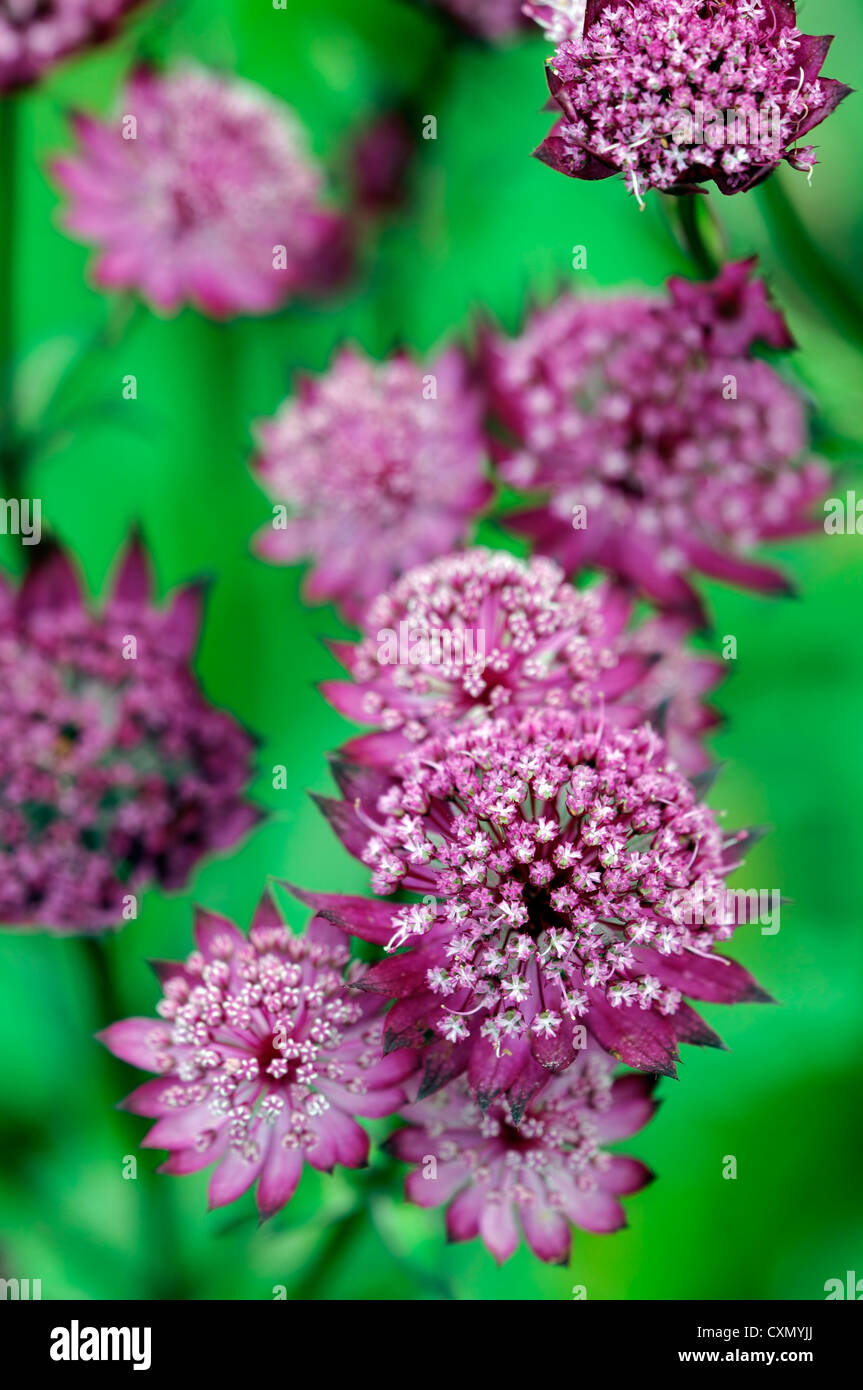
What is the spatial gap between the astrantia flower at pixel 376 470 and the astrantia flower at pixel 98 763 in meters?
0.12

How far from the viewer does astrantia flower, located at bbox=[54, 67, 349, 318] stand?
0.81 m

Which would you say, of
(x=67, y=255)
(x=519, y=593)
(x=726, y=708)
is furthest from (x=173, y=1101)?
(x=67, y=255)

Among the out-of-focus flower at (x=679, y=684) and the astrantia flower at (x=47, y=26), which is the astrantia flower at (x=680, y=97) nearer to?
the out-of-focus flower at (x=679, y=684)

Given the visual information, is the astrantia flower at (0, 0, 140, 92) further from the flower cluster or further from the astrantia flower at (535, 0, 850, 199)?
the astrantia flower at (535, 0, 850, 199)

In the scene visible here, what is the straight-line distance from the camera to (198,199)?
2.65 feet

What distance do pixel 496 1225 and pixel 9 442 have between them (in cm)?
61

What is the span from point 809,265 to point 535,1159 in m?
0.52

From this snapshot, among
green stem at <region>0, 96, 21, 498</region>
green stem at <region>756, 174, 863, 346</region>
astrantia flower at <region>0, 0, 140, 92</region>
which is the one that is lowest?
green stem at <region>756, 174, 863, 346</region>

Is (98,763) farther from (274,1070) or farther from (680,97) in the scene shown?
(680,97)

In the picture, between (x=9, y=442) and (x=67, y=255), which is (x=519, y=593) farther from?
(x=67, y=255)

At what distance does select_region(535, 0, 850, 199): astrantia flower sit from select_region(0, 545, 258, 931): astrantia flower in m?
0.38

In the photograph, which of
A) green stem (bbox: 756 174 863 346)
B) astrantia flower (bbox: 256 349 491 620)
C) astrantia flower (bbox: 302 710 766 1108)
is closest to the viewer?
astrantia flower (bbox: 302 710 766 1108)

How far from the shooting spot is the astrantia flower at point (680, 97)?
48 cm

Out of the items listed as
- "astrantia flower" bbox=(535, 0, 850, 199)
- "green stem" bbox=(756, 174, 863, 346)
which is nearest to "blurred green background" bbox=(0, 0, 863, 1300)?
"green stem" bbox=(756, 174, 863, 346)
